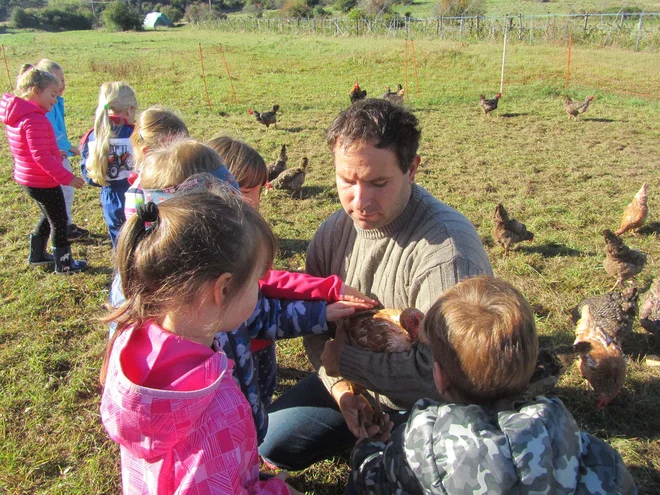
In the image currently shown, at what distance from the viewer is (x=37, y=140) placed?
4121mm

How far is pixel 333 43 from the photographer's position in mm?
25391

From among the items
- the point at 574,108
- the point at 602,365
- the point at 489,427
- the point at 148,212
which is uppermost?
the point at 148,212

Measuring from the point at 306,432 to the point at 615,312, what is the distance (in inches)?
94.2

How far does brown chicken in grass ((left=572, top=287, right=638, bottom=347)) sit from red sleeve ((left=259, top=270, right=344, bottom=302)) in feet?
7.31

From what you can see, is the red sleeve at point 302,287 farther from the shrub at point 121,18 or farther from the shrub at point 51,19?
the shrub at point 51,19

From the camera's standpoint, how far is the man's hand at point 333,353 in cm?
201

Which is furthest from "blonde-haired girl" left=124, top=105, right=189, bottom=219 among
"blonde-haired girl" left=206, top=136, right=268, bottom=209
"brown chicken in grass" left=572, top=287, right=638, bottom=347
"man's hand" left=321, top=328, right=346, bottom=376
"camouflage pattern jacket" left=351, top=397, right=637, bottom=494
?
"brown chicken in grass" left=572, top=287, right=638, bottom=347

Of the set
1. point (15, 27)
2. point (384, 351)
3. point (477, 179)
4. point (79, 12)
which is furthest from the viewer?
point (79, 12)

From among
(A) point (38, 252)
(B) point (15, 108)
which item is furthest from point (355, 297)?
(A) point (38, 252)

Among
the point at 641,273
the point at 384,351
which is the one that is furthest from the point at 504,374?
the point at 641,273

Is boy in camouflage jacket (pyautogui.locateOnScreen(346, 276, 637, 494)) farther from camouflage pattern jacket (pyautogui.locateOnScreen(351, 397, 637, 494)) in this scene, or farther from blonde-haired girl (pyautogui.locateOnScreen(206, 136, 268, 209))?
blonde-haired girl (pyautogui.locateOnScreen(206, 136, 268, 209))

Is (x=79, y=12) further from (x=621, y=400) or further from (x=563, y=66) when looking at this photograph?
(x=621, y=400)

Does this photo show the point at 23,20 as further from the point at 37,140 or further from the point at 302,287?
the point at 302,287

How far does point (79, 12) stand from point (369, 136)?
6426 cm
